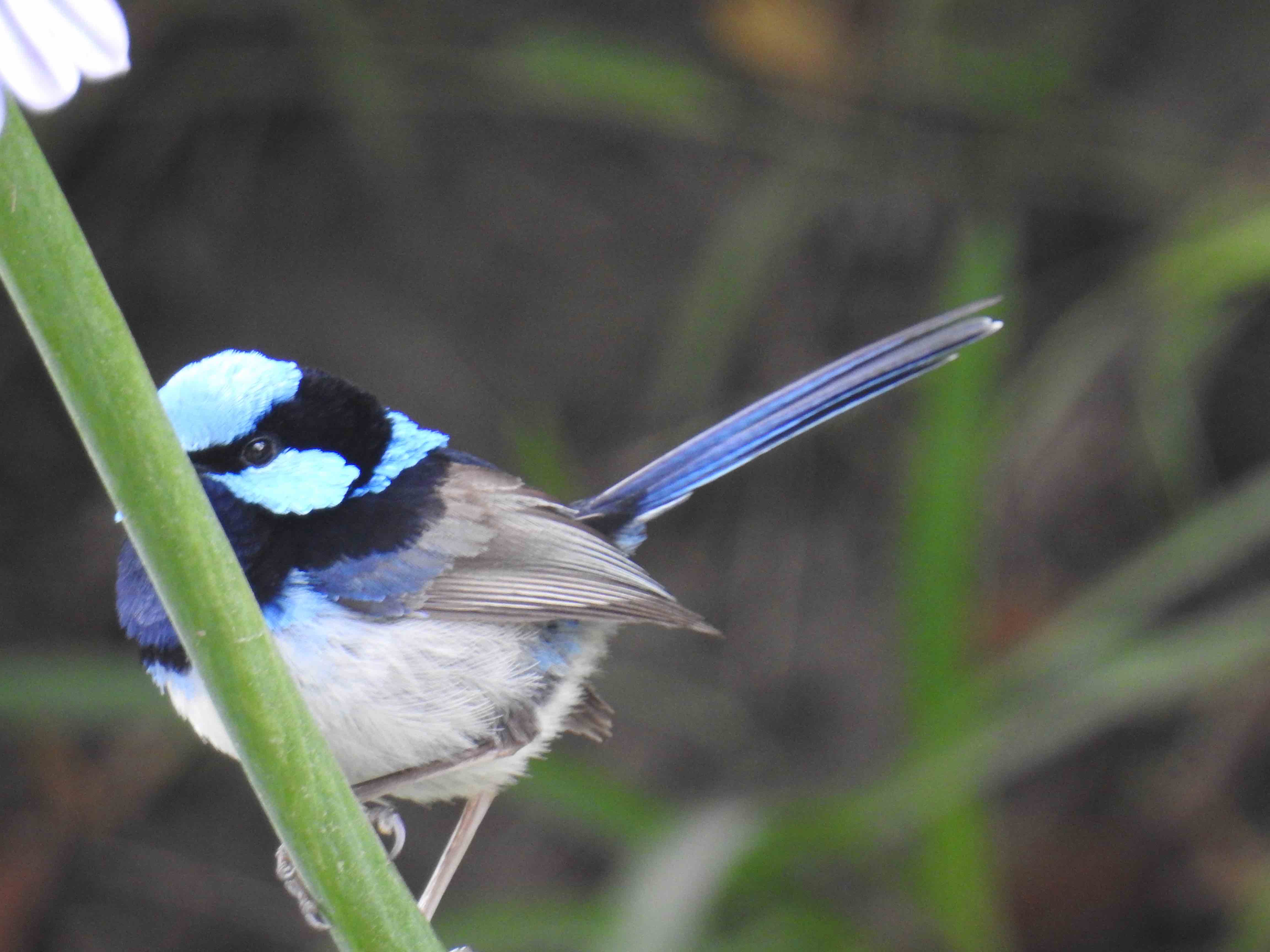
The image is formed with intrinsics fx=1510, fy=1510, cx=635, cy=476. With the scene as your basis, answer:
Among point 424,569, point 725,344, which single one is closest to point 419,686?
point 424,569

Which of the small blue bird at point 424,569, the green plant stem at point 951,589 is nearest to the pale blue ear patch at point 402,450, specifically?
the small blue bird at point 424,569

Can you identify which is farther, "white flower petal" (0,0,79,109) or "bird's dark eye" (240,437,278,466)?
"bird's dark eye" (240,437,278,466)

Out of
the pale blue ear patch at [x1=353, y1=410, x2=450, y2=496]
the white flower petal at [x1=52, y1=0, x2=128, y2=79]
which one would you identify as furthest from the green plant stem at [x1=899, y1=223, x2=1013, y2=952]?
the white flower petal at [x1=52, y1=0, x2=128, y2=79]

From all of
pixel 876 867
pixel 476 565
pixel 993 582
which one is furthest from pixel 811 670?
pixel 476 565

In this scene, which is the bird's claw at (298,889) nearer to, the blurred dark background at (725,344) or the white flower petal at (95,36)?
the white flower petal at (95,36)

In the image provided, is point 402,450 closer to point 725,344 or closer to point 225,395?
point 225,395

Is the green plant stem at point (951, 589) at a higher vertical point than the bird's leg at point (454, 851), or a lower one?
higher

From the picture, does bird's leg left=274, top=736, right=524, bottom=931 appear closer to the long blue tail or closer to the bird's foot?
the bird's foot
